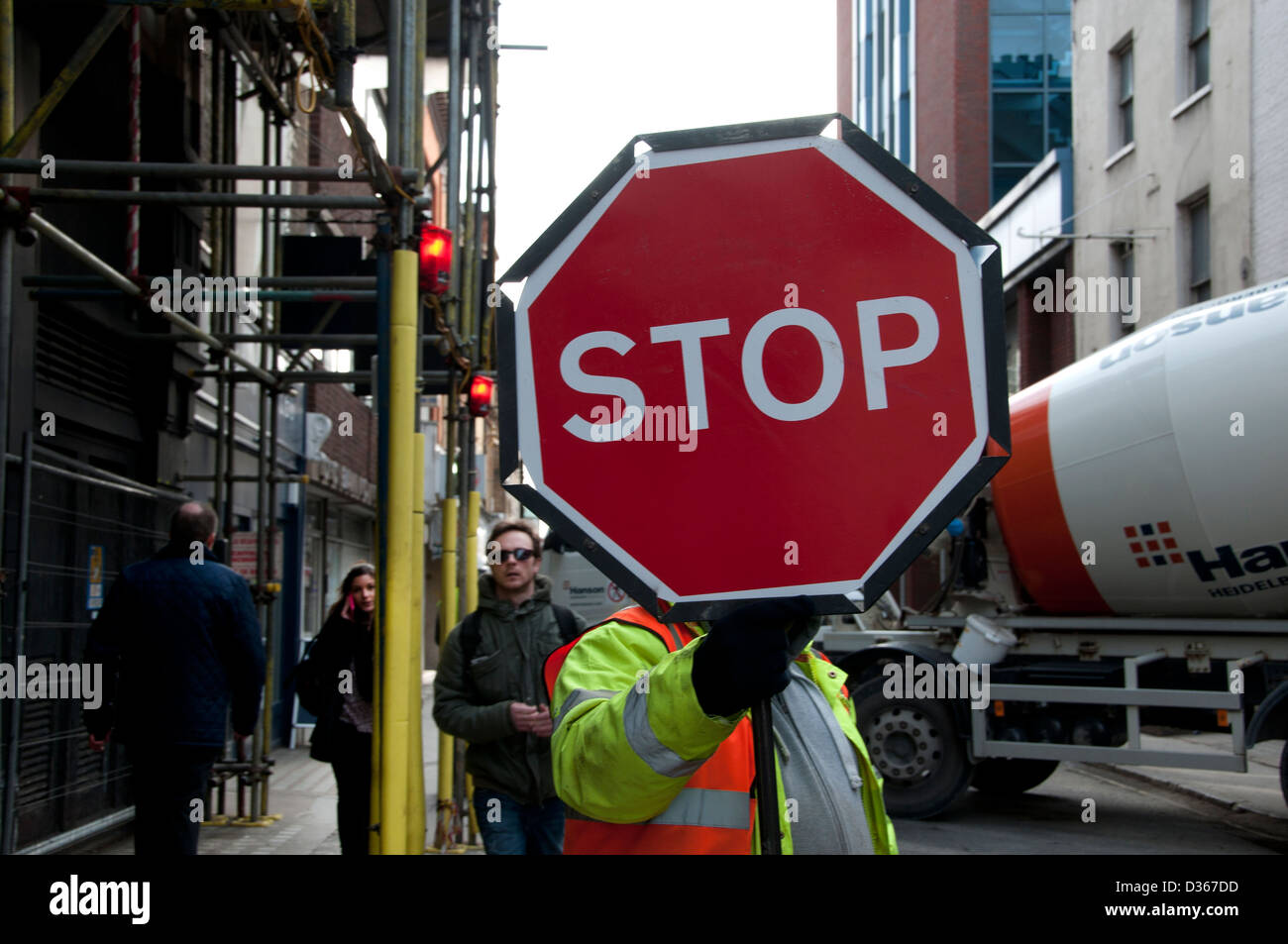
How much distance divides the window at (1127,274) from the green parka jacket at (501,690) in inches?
661

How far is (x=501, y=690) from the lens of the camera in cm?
503

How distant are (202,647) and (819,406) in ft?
14.6

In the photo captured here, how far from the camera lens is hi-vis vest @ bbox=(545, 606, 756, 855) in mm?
2016

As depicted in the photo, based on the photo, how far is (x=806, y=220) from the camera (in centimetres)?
173

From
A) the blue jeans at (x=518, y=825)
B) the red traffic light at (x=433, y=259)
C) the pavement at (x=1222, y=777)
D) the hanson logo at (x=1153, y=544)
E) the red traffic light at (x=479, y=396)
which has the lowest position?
the pavement at (x=1222, y=777)

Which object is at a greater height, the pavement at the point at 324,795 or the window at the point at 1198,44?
the window at the point at 1198,44

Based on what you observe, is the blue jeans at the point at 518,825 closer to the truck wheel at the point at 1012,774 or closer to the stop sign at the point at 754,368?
the stop sign at the point at 754,368

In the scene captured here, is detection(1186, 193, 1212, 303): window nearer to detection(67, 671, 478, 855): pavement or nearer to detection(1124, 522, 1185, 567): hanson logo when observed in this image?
detection(1124, 522, 1185, 567): hanson logo

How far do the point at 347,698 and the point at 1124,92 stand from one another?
18.8 meters

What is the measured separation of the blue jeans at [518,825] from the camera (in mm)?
4918

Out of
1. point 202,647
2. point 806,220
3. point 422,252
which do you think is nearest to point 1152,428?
point 422,252

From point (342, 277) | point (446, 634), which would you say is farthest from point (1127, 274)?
point (342, 277)

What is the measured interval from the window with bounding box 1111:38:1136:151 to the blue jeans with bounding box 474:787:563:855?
18738mm

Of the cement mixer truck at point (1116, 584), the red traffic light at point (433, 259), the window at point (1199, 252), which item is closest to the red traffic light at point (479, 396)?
the red traffic light at point (433, 259)
